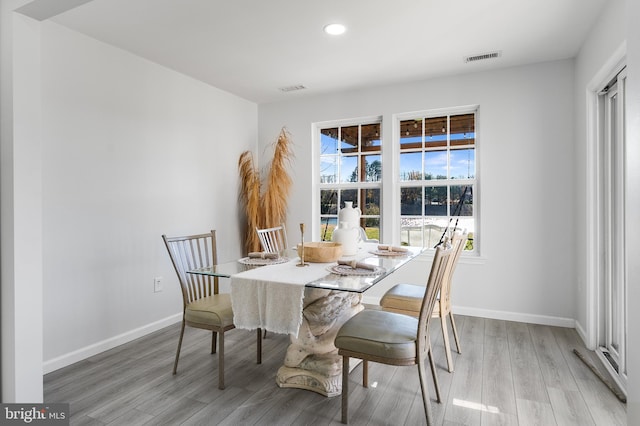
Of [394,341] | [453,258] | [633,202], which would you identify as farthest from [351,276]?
[633,202]

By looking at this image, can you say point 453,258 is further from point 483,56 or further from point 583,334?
point 483,56

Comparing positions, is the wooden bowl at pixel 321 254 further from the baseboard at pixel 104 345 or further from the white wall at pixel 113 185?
the baseboard at pixel 104 345

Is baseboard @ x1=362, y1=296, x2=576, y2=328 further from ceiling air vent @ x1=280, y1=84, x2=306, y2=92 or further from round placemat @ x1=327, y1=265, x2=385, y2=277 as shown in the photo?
ceiling air vent @ x1=280, y1=84, x2=306, y2=92

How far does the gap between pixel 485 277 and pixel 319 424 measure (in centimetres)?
259

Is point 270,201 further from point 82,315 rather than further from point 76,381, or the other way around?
point 76,381

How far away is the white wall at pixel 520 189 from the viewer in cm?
351

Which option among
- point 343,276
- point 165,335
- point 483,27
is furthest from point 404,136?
point 165,335

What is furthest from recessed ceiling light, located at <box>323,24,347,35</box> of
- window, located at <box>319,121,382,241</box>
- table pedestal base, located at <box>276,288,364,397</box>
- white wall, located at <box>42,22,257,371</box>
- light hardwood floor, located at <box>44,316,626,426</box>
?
light hardwood floor, located at <box>44,316,626,426</box>

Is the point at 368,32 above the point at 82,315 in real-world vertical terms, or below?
above

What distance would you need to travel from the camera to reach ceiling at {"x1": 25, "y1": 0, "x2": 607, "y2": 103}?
253 centimetres

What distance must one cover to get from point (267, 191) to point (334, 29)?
2163mm

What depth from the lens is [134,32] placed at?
9.45 ft

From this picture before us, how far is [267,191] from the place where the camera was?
4508mm

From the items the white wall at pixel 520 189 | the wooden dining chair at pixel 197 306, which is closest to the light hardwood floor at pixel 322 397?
the wooden dining chair at pixel 197 306
